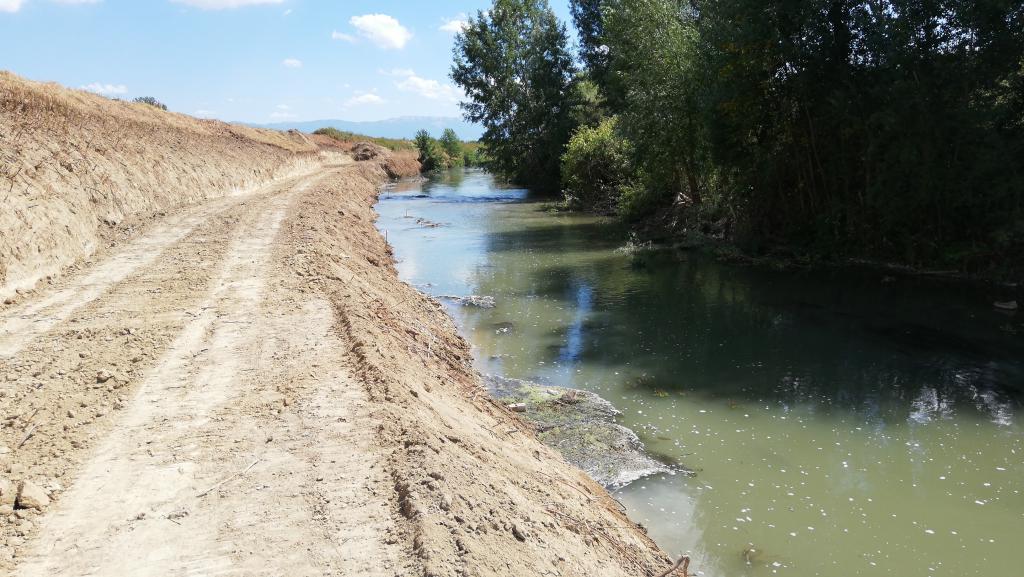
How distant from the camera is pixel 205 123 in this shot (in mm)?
38906

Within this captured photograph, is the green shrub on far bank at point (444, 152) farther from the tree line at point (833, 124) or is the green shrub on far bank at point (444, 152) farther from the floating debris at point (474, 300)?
the floating debris at point (474, 300)

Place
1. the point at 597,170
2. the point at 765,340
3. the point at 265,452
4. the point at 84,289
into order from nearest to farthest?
the point at 265,452, the point at 84,289, the point at 765,340, the point at 597,170

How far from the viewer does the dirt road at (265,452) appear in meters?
4.16

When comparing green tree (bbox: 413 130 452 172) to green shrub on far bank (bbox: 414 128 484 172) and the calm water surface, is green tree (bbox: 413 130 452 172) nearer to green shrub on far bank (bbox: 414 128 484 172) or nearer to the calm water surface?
green shrub on far bank (bbox: 414 128 484 172)

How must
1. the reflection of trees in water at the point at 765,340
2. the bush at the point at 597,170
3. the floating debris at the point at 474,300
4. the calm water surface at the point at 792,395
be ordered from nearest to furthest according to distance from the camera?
the calm water surface at the point at 792,395, the reflection of trees in water at the point at 765,340, the floating debris at the point at 474,300, the bush at the point at 597,170

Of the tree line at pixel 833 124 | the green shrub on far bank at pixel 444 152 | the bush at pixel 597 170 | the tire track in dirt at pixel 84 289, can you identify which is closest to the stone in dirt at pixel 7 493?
the tire track in dirt at pixel 84 289

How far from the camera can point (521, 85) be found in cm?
4403

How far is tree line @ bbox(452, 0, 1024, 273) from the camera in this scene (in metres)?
14.3

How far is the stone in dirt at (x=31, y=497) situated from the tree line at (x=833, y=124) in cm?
1587

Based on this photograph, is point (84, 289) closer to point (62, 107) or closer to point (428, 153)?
point (62, 107)

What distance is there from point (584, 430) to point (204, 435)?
13.9 feet

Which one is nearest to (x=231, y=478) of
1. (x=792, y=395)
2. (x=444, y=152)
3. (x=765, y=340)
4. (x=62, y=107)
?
(x=792, y=395)

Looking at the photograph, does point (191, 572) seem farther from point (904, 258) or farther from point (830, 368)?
point (904, 258)

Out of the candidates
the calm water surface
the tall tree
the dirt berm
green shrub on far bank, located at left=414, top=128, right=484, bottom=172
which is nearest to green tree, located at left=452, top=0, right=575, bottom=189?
the tall tree
